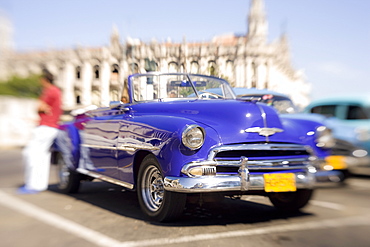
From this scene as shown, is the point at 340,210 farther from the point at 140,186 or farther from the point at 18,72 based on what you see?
the point at 18,72

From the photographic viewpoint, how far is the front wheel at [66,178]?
6.60m

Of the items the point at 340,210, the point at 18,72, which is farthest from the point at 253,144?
the point at 18,72

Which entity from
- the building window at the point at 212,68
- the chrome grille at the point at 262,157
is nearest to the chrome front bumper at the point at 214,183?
the chrome grille at the point at 262,157

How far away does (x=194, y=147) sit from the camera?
402 centimetres

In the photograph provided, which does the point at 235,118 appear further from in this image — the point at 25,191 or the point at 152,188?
the point at 25,191

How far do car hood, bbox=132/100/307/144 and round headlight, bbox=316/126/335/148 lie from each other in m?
0.26

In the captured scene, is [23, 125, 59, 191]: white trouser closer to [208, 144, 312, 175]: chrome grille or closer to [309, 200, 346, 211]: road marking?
[208, 144, 312, 175]: chrome grille

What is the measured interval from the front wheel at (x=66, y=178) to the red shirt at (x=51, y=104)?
594 mm

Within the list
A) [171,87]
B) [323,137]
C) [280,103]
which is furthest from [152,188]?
[280,103]

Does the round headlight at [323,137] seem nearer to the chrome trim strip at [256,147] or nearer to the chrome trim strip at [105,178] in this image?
the chrome trim strip at [256,147]

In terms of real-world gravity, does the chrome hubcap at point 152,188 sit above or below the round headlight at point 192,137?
below

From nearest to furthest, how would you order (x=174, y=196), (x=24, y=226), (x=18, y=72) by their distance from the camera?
(x=174, y=196)
(x=24, y=226)
(x=18, y=72)

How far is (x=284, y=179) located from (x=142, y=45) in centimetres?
397

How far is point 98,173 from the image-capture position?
5.67 meters
